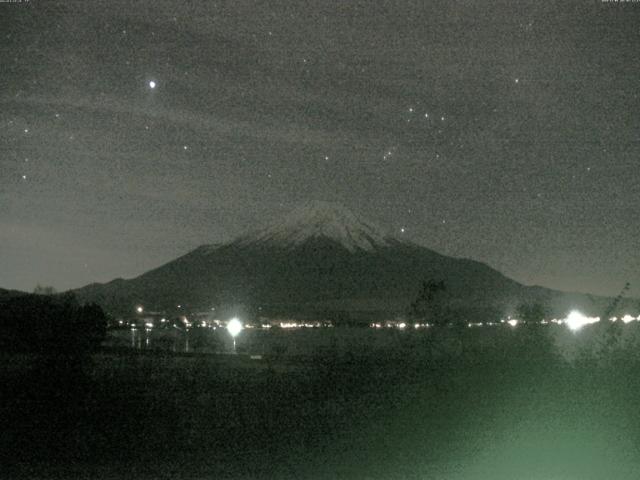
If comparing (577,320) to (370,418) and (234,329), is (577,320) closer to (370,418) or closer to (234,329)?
(370,418)

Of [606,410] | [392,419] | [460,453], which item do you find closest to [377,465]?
[460,453]

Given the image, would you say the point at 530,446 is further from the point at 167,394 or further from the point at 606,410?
the point at 167,394

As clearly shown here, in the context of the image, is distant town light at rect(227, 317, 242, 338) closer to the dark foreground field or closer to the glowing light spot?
the glowing light spot

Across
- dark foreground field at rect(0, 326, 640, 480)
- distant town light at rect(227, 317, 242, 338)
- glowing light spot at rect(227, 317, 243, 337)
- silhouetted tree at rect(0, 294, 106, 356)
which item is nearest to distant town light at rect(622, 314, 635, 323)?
dark foreground field at rect(0, 326, 640, 480)

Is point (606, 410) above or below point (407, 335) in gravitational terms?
below

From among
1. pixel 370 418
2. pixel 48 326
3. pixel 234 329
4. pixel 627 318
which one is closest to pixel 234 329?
pixel 234 329

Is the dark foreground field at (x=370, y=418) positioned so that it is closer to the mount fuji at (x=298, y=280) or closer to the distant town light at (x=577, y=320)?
the distant town light at (x=577, y=320)

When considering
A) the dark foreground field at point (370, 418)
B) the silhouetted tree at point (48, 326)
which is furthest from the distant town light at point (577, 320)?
the silhouetted tree at point (48, 326)

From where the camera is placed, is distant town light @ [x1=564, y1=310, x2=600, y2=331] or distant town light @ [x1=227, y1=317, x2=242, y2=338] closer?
distant town light @ [x1=564, y1=310, x2=600, y2=331]
